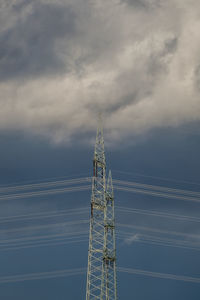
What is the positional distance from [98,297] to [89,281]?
420 cm

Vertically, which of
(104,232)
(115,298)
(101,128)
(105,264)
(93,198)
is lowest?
(115,298)

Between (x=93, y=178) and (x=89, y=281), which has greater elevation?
(x=93, y=178)

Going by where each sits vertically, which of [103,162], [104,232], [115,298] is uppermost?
[103,162]

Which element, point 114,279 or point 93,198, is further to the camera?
point 93,198

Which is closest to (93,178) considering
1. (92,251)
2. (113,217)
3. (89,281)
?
(113,217)

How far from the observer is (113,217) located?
9225 centimetres

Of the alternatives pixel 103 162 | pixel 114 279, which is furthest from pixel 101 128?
pixel 114 279

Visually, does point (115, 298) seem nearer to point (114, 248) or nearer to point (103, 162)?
point (114, 248)

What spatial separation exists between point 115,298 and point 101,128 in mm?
44582

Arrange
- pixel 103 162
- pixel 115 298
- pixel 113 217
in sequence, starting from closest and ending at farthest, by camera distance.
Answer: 1. pixel 115 298
2. pixel 113 217
3. pixel 103 162

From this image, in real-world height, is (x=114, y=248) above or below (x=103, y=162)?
below

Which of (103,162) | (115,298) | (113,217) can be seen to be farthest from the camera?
(103,162)

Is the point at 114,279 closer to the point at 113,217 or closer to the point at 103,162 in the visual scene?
the point at 113,217

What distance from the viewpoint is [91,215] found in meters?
91.0
